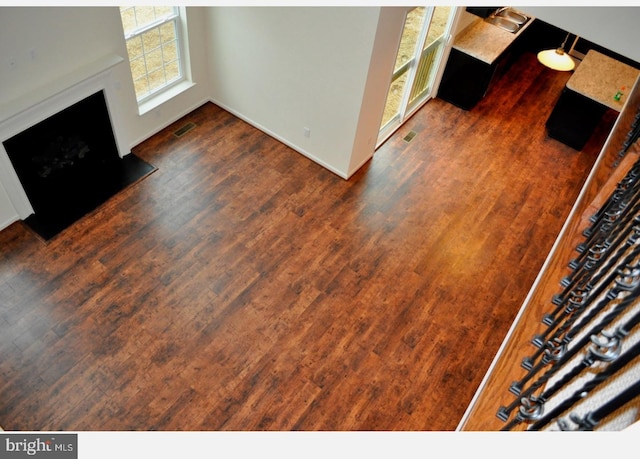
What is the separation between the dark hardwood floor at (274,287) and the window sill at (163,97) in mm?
452

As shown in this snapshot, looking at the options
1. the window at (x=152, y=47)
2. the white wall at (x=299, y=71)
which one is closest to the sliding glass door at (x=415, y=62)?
the white wall at (x=299, y=71)

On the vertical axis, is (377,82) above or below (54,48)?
below

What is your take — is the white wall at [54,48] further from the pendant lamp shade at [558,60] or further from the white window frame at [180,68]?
the pendant lamp shade at [558,60]

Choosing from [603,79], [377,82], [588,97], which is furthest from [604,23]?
[603,79]

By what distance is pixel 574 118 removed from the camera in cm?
783

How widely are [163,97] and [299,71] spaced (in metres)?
2.07

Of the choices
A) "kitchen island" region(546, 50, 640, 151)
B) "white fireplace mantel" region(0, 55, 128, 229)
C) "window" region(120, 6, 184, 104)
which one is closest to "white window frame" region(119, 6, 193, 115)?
"window" region(120, 6, 184, 104)

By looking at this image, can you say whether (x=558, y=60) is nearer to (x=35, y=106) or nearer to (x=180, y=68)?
(x=180, y=68)

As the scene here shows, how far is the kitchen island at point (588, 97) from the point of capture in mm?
7457

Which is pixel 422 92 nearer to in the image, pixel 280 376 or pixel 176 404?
pixel 280 376

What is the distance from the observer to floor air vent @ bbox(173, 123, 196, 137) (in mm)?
7431

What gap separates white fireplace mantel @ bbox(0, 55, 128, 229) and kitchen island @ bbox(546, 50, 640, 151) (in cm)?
629

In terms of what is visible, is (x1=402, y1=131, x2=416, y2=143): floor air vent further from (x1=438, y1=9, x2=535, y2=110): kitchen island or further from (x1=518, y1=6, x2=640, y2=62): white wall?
(x1=518, y1=6, x2=640, y2=62): white wall

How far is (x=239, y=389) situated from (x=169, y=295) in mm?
1349
